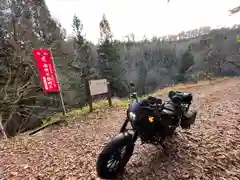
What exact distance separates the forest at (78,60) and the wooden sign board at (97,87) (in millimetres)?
1290

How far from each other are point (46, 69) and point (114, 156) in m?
4.22

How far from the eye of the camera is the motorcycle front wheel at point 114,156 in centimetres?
191

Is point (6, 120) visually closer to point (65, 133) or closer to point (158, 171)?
point (65, 133)

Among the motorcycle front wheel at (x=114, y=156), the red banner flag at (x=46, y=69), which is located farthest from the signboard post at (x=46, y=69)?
the motorcycle front wheel at (x=114, y=156)

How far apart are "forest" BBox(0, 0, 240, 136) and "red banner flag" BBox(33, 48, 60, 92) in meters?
1.78

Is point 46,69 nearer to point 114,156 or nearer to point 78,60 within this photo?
point 114,156

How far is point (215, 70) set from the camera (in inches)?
685

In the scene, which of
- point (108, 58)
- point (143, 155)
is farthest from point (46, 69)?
point (108, 58)

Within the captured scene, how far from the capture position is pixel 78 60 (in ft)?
57.1

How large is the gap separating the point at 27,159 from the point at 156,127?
257 centimetres

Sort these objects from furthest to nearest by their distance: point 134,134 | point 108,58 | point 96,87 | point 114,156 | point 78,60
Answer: point 108,58 < point 78,60 < point 96,87 < point 134,134 < point 114,156

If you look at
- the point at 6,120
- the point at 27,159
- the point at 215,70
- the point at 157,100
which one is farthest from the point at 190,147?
the point at 215,70

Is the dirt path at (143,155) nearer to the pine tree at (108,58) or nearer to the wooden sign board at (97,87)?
the wooden sign board at (97,87)

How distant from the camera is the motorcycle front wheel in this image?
6.26 ft
